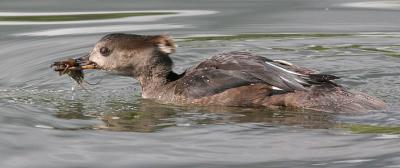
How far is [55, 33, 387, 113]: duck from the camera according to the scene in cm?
990

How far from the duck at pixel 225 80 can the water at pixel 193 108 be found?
15cm

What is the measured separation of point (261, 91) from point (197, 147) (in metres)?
1.80

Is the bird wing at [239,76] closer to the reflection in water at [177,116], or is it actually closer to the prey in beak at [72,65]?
the reflection in water at [177,116]

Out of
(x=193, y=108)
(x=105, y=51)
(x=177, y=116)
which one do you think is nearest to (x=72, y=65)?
(x=105, y=51)

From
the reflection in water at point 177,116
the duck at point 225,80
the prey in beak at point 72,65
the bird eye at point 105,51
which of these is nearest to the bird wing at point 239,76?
the duck at point 225,80

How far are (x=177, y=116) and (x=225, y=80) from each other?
2.28 ft

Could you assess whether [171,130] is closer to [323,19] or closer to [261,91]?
[261,91]

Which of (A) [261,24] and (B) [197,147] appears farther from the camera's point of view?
(A) [261,24]

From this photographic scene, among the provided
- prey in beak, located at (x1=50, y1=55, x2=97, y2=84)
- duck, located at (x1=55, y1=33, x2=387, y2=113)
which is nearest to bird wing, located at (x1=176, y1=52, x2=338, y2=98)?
duck, located at (x1=55, y1=33, x2=387, y2=113)

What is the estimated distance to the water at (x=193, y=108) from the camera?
830 cm

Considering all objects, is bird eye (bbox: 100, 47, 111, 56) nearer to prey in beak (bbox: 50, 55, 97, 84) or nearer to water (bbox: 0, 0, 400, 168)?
prey in beak (bbox: 50, 55, 97, 84)

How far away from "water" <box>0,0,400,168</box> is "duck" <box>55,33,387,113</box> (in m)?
0.15

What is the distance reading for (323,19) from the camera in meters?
14.8

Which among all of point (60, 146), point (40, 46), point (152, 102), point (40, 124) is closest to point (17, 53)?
point (40, 46)
